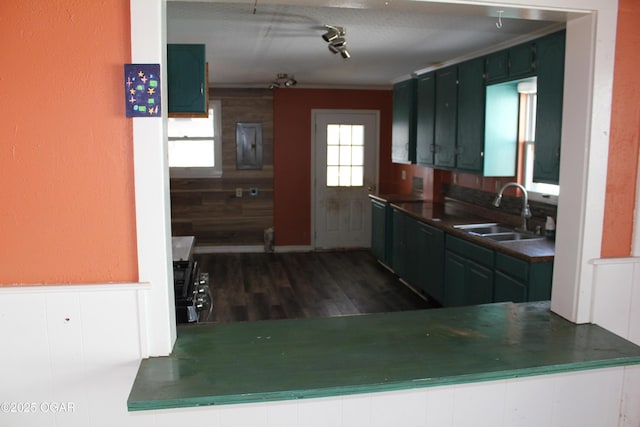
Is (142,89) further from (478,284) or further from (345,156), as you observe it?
(345,156)

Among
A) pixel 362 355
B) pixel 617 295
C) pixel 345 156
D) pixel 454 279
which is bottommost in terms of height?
pixel 454 279

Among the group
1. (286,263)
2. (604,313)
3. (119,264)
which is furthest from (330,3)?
(286,263)

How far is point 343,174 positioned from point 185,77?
577 centimetres

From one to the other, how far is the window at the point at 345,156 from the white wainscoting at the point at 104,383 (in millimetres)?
6107

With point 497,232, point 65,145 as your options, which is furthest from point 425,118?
point 65,145

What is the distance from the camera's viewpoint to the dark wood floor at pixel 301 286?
17.1ft

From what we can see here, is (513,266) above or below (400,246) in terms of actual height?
above

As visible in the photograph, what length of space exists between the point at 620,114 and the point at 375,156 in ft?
18.9

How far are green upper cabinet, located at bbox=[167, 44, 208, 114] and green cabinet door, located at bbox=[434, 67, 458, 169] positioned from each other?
3.46m

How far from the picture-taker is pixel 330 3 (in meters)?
1.88

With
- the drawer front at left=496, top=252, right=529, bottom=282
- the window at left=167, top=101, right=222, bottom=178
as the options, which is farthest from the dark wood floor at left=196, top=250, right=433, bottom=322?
the drawer front at left=496, top=252, right=529, bottom=282

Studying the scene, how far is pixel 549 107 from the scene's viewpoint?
361 cm

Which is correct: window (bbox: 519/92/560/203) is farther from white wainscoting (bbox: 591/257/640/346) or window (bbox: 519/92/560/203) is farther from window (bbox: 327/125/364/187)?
window (bbox: 327/125/364/187)

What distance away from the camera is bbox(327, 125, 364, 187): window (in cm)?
771
